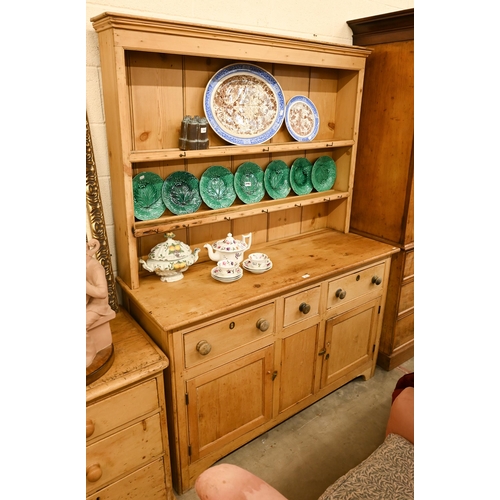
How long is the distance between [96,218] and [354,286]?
1344mm

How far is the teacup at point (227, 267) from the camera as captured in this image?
1844 millimetres

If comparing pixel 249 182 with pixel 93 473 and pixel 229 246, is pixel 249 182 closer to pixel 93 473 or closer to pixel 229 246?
pixel 229 246

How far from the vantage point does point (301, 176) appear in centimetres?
238

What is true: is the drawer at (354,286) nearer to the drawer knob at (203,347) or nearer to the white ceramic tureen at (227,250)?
the white ceramic tureen at (227,250)

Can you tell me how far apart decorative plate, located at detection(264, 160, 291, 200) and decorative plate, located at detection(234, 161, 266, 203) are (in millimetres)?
38

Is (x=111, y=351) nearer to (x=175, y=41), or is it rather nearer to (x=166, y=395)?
(x=166, y=395)

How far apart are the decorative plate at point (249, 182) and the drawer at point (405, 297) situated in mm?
1059

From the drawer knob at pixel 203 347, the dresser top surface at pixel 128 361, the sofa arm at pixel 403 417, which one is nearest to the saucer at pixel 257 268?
the drawer knob at pixel 203 347

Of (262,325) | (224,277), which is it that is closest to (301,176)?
(224,277)

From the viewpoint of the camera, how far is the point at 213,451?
6.14ft

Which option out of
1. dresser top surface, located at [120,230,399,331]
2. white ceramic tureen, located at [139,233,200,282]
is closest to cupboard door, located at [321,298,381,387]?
dresser top surface, located at [120,230,399,331]

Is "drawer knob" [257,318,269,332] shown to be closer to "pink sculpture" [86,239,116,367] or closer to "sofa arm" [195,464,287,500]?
"pink sculpture" [86,239,116,367]
